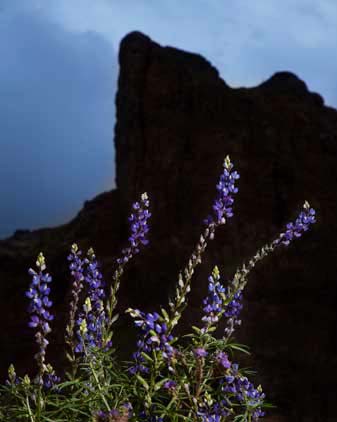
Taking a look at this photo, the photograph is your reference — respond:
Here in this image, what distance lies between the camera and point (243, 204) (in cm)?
820

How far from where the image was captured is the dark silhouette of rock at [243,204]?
8.04 meters

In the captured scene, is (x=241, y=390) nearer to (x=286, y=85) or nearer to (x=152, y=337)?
(x=152, y=337)

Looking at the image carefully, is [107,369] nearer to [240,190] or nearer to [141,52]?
[240,190]

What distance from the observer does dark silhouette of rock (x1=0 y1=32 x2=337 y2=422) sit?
8.04 m

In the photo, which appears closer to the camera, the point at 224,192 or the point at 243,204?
the point at 224,192

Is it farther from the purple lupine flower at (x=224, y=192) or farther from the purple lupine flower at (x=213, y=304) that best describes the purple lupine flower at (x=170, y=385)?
the purple lupine flower at (x=224, y=192)

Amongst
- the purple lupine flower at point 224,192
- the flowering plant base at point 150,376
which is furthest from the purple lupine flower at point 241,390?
the purple lupine flower at point 224,192

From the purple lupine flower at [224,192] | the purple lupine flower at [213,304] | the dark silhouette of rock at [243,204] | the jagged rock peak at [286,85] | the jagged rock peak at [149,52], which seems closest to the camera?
the purple lupine flower at [213,304]

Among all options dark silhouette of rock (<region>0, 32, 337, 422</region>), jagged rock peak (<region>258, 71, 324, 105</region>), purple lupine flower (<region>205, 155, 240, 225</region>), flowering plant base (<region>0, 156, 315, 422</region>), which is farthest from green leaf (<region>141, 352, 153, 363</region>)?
jagged rock peak (<region>258, 71, 324, 105</region>)

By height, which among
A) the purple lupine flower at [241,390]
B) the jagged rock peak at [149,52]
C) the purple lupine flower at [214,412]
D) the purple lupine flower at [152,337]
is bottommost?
the purple lupine flower at [214,412]

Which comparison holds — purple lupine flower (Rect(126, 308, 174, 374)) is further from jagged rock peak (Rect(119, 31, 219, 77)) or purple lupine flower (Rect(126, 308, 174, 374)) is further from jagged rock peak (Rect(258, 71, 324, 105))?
jagged rock peak (Rect(258, 71, 324, 105))

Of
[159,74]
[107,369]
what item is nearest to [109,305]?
[107,369]

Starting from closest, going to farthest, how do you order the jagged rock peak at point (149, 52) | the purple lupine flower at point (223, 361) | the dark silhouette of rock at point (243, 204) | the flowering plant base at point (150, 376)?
the purple lupine flower at point (223, 361)
the flowering plant base at point (150, 376)
the dark silhouette of rock at point (243, 204)
the jagged rock peak at point (149, 52)

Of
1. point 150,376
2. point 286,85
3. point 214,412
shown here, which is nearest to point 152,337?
point 150,376
